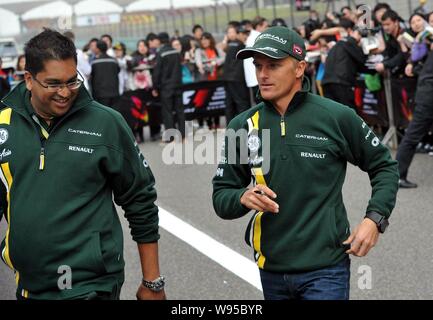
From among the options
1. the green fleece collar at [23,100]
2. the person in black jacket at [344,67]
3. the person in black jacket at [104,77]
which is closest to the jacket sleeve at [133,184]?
the green fleece collar at [23,100]

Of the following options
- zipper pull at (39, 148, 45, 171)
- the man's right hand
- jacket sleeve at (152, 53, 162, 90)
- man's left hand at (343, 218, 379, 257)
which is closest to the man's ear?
zipper pull at (39, 148, 45, 171)

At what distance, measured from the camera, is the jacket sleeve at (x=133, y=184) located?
376 centimetres

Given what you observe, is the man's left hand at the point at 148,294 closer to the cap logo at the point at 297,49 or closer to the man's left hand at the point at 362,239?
the man's left hand at the point at 362,239

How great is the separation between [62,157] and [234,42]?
1272cm

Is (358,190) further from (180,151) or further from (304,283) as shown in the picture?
(304,283)

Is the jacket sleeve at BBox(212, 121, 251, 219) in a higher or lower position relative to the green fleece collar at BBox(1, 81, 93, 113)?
lower

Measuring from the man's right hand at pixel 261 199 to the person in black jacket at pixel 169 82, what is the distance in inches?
495

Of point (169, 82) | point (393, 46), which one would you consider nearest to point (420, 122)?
point (393, 46)

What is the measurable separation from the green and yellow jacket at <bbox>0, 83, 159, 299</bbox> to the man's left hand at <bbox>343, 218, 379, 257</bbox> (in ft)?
3.33

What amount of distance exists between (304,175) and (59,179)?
1.09 m

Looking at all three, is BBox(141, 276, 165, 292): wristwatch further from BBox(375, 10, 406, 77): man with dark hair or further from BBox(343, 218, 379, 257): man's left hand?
BBox(375, 10, 406, 77): man with dark hair

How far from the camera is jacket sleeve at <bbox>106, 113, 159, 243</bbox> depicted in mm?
3760

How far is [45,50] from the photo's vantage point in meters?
3.65
